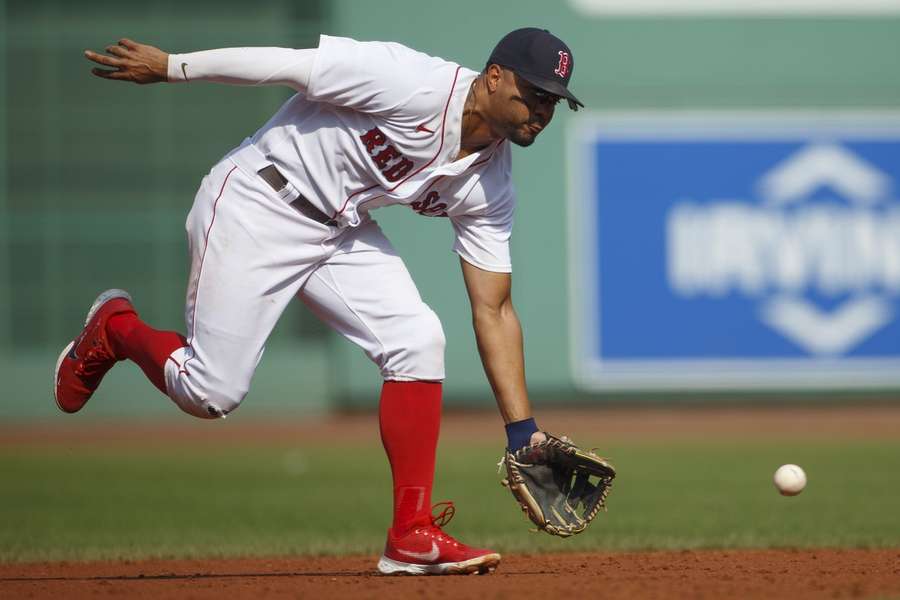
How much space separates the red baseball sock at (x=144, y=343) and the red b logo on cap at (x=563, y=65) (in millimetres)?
1649

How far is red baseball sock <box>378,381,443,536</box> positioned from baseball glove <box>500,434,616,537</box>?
30cm

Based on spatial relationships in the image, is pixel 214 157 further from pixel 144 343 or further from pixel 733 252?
pixel 144 343

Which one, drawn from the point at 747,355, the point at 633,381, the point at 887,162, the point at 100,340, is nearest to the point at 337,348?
the point at 633,381

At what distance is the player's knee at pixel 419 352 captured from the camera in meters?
4.94

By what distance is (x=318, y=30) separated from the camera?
15.0m

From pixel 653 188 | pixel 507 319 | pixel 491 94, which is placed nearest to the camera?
pixel 491 94

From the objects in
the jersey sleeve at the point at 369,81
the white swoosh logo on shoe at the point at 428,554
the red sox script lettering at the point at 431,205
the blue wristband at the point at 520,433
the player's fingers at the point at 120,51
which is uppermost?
the player's fingers at the point at 120,51

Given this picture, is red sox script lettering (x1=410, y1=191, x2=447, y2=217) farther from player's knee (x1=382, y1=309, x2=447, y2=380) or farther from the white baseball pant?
player's knee (x1=382, y1=309, x2=447, y2=380)

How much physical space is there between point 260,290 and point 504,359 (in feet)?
2.98

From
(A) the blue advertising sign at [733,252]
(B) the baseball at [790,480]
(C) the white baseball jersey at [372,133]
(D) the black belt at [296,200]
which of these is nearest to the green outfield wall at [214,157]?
(A) the blue advertising sign at [733,252]

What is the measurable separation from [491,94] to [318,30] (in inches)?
416

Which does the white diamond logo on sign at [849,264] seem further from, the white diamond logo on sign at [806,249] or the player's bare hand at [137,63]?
the player's bare hand at [137,63]

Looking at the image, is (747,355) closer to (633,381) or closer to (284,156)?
(633,381)

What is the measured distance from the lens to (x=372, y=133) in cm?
482
